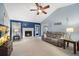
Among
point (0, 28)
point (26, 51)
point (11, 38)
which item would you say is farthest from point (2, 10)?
point (26, 51)

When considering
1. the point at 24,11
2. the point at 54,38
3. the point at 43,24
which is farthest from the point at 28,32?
the point at 54,38

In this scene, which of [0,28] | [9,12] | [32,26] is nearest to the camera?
[0,28]

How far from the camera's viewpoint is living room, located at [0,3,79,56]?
2994 mm

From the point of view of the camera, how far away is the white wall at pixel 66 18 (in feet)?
9.86

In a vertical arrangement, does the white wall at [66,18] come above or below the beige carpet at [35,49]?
above

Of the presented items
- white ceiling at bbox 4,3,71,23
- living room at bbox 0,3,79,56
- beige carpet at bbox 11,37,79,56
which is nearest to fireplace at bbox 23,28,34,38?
living room at bbox 0,3,79,56

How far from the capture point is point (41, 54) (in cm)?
300

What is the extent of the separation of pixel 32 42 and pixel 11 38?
558 millimetres

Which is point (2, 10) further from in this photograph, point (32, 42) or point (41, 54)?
point (41, 54)

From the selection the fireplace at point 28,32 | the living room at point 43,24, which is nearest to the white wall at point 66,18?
the living room at point 43,24

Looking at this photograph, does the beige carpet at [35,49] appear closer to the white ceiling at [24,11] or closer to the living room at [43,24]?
the living room at [43,24]

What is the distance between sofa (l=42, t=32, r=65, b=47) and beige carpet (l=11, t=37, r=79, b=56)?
10cm

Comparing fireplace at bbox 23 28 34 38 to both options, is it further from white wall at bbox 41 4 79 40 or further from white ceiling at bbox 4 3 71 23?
white wall at bbox 41 4 79 40

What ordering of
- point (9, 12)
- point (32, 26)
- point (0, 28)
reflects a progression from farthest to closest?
1. point (32, 26)
2. point (9, 12)
3. point (0, 28)
